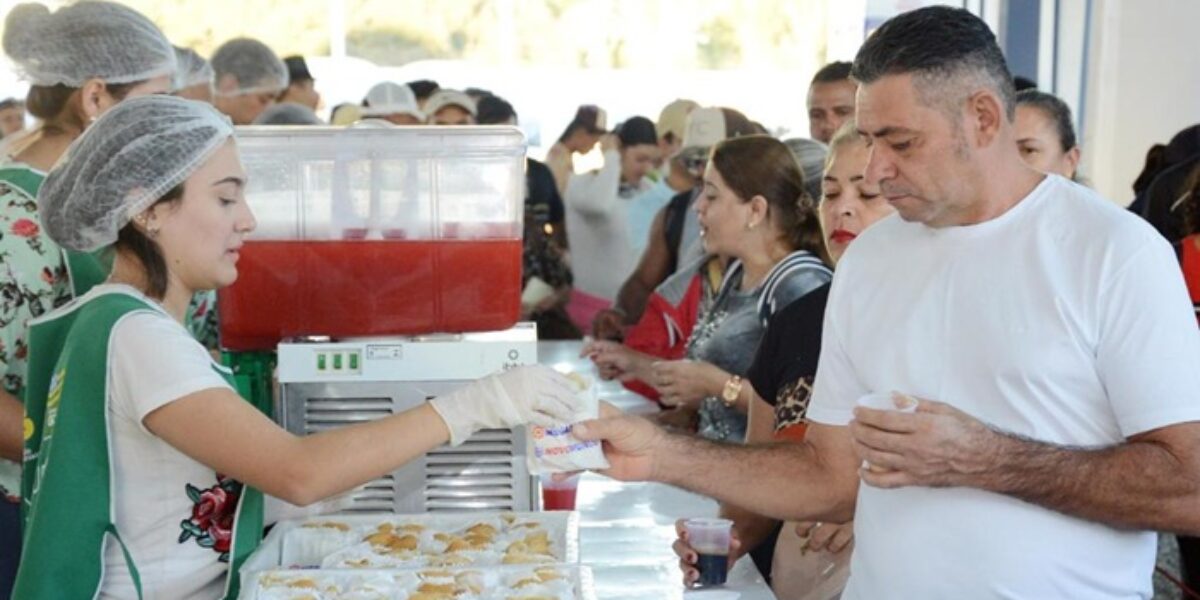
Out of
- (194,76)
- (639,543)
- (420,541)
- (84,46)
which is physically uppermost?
(84,46)

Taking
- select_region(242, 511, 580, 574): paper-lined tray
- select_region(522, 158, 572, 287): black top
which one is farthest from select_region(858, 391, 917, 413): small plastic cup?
select_region(522, 158, 572, 287): black top

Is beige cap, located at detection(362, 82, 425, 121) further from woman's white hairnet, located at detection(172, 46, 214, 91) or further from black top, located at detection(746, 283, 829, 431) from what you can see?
black top, located at detection(746, 283, 829, 431)

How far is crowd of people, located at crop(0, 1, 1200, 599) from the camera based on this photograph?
226cm

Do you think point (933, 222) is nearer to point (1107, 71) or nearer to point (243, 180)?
point (243, 180)

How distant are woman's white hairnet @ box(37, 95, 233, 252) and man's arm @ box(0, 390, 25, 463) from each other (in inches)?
20.8

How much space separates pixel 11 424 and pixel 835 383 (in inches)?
64.0

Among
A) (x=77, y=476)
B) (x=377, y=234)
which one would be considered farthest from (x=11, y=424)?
(x=377, y=234)

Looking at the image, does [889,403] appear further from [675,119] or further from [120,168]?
[675,119]

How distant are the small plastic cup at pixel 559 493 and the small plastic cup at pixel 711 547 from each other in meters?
0.80

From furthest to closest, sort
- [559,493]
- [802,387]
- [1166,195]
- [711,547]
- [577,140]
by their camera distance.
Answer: [577,140] < [1166,195] < [559,493] < [802,387] < [711,547]

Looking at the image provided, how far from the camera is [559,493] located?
3.83 m

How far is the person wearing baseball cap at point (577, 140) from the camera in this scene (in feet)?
32.3

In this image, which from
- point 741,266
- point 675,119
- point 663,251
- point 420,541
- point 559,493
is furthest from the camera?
point 675,119

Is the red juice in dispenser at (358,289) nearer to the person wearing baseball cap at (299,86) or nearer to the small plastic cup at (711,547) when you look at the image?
the small plastic cup at (711,547)
